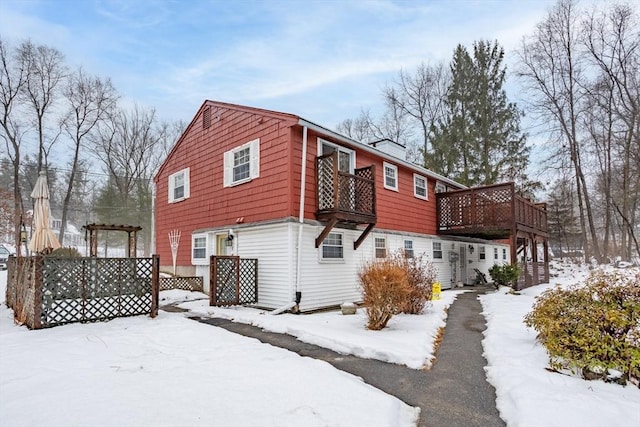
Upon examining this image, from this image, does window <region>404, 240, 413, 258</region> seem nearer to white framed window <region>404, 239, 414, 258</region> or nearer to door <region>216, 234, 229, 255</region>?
white framed window <region>404, 239, 414, 258</region>

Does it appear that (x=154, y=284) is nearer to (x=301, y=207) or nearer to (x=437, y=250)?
(x=301, y=207)

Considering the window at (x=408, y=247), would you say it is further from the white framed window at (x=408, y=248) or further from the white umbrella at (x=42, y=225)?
the white umbrella at (x=42, y=225)

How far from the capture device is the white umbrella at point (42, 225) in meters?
7.76

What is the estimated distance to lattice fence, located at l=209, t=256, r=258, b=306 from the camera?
937cm

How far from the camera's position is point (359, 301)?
36.2ft

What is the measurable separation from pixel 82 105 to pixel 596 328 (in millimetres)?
28199

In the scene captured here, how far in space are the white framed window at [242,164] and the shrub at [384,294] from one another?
5006mm

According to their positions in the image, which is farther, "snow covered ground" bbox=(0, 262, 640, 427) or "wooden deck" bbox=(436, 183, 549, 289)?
"wooden deck" bbox=(436, 183, 549, 289)

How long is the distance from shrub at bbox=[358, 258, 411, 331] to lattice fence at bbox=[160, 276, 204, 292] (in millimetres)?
7430

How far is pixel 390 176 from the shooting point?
12969mm

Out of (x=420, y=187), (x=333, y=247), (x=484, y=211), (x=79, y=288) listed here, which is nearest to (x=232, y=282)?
(x=333, y=247)

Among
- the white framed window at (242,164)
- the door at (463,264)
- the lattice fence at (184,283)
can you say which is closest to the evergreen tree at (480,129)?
the door at (463,264)

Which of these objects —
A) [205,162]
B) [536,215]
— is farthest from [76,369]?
[536,215]

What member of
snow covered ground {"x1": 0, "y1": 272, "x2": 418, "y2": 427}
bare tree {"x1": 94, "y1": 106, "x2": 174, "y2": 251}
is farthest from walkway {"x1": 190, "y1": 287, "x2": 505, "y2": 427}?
bare tree {"x1": 94, "y1": 106, "x2": 174, "y2": 251}
